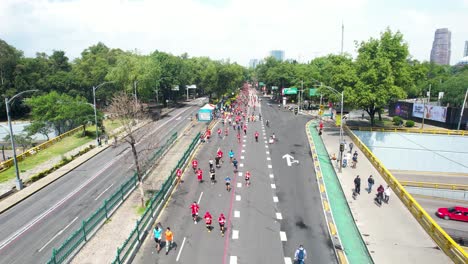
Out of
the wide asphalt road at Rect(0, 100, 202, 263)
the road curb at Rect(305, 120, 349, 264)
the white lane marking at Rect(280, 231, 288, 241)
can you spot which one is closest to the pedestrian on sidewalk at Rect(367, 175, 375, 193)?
the road curb at Rect(305, 120, 349, 264)

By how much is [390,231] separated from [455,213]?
16.2m

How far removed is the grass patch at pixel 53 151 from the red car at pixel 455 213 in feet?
148

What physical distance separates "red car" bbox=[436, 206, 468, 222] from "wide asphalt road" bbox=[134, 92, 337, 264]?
13.9 m

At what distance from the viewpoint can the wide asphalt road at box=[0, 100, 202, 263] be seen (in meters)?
20.5

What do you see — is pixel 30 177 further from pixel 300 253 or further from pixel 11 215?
pixel 300 253

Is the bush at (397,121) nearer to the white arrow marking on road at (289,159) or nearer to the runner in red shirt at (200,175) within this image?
the white arrow marking on road at (289,159)

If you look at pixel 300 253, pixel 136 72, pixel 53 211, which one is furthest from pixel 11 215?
pixel 136 72

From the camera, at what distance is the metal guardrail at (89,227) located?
696 inches

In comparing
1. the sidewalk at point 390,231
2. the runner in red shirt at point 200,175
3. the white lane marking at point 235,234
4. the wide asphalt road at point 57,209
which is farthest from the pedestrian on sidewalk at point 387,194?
the wide asphalt road at point 57,209

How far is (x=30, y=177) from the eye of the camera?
3366 centimetres

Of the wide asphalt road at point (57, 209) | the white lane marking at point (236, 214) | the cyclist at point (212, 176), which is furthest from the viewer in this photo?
the cyclist at point (212, 176)

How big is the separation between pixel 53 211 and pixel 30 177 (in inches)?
418

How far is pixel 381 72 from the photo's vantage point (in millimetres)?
46000

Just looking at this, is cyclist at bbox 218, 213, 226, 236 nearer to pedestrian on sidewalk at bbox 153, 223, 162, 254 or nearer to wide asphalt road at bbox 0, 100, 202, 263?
pedestrian on sidewalk at bbox 153, 223, 162, 254
